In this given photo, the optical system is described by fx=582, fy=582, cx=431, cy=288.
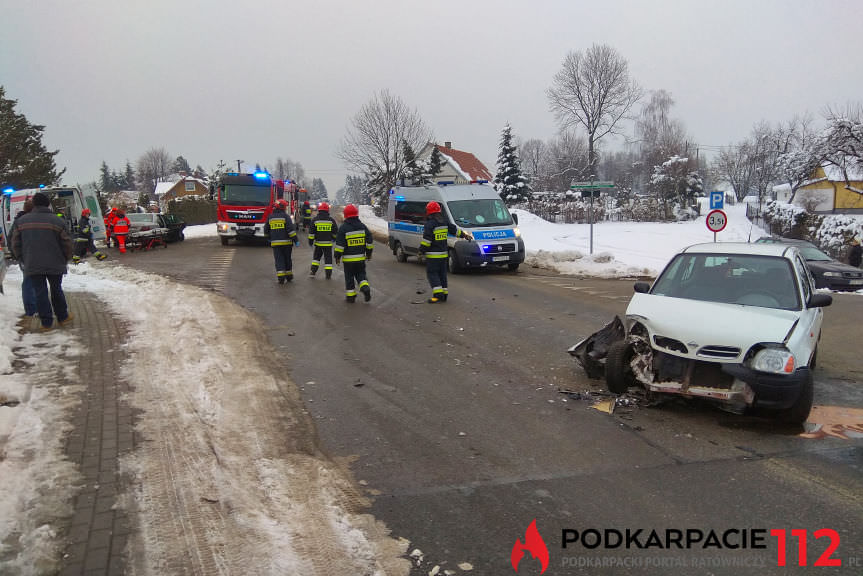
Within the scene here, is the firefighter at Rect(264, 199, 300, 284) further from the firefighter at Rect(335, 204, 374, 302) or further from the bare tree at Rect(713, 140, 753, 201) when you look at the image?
the bare tree at Rect(713, 140, 753, 201)

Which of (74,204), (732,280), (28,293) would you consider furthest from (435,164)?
(732,280)

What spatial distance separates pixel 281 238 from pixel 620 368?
9.40m

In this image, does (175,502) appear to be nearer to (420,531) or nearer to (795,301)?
(420,531)

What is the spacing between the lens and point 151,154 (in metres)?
110

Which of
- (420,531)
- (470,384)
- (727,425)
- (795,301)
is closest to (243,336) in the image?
(470,384)

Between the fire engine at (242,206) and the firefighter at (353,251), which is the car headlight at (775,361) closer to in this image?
the firefighter at (353,251)

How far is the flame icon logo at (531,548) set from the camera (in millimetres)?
3138

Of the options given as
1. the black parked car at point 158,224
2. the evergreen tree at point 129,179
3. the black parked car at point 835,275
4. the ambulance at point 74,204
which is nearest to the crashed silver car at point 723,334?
the black parked car at point 835,275

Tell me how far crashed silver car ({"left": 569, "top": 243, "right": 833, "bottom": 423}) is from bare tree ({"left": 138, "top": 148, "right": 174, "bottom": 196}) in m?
113

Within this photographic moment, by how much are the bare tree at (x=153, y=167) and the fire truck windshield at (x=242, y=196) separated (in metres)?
92.6

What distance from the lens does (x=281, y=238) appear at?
13195 mm

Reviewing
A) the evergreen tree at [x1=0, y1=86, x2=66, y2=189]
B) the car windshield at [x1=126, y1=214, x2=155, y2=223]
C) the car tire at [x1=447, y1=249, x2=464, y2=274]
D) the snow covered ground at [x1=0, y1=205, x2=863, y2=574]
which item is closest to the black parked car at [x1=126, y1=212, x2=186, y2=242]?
the car windshield at [x1=126, y1=214, x2=155, y2=223]

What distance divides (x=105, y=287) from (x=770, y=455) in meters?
11.8

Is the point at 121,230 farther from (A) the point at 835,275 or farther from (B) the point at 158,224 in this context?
(A) the point at 835,275
